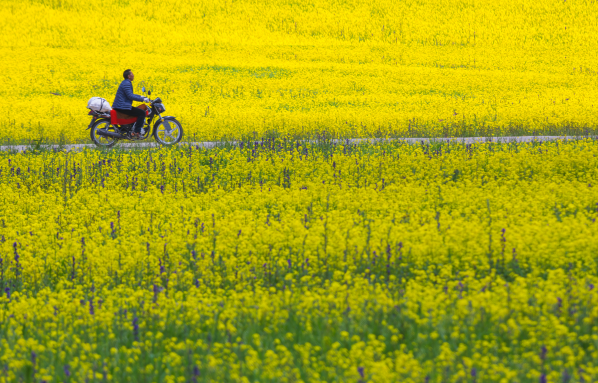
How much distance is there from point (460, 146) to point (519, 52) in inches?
926

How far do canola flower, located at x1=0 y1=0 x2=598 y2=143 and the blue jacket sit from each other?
0.93 ft

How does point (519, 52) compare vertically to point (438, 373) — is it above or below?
above

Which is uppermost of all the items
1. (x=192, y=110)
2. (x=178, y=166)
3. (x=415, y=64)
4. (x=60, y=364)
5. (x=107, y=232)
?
(x=415, y=64)

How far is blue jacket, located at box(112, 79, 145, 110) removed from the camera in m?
14.2

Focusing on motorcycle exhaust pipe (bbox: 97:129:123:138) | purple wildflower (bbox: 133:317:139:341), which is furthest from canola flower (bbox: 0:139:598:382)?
motorcycle exhaust pipe (bbox: 97:129:123:138)

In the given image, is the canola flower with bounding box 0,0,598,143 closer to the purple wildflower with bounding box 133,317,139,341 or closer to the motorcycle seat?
the motorcycle seat

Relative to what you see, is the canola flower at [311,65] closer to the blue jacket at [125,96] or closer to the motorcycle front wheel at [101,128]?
the blue jacket at [125,96]

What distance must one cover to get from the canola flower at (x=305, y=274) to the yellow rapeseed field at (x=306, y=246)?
0.09 ft

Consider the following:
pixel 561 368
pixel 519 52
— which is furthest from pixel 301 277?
pixel 519 52

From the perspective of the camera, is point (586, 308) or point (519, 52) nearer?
point (586, 308)

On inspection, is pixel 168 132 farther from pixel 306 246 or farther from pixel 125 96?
pixel 306 246

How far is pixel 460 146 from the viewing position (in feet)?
43.3

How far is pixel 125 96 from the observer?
1455 centimetres

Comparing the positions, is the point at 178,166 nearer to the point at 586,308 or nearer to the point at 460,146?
the point at 460,146
